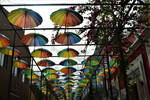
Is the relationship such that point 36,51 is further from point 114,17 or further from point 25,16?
point 114,17

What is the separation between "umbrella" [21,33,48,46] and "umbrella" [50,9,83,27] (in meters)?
2.25

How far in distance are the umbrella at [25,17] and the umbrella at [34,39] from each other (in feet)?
5.09

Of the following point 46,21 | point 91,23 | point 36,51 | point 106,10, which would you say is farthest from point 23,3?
point 36,51

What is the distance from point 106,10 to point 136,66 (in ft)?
15.2

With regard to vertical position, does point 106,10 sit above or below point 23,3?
below

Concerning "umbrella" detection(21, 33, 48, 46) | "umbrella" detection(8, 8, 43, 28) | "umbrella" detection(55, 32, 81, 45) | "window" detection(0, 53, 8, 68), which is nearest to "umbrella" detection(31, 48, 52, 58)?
"umbrella" detection(21, 33, 48, 46)

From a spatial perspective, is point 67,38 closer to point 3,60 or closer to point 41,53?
point 41,53

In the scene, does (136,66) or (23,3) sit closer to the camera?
(23,3)

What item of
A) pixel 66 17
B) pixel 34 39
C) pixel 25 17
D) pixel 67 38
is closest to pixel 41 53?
pixel 34 39

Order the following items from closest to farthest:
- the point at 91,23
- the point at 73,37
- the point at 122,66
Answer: the point at 122,66 → the point at 91,23 → the point at 73,37

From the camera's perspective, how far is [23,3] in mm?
6598

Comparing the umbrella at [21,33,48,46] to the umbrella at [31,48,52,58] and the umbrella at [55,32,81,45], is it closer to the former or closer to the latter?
the umbrella at [55,32,81,45]

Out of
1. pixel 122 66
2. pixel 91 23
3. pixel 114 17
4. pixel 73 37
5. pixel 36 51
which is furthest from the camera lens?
pixel 36 51

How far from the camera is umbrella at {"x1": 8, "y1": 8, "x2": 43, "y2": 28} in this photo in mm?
6773
